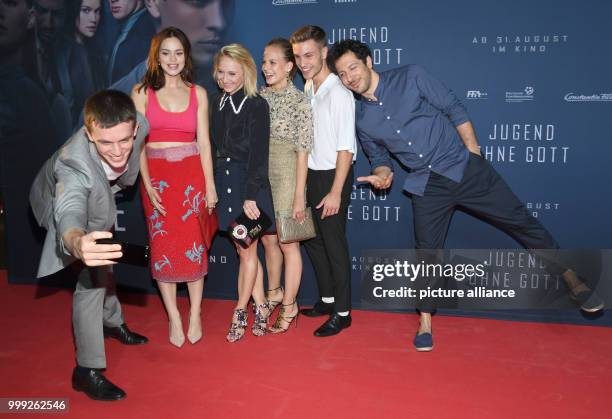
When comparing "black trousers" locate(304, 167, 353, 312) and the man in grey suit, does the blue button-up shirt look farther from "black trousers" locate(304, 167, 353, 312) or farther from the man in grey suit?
the man in grey suit

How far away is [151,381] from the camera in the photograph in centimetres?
311

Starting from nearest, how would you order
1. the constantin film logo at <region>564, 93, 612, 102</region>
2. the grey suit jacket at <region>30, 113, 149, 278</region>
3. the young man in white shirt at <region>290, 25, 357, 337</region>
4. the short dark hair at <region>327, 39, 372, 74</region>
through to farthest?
the grey suit jacket at <region>30, 113, 149, 278</region> → the short dark hair at <region>327, 39, 372, 74</region> → the young man in white shirt at <region>290, 25, 357, 337</region> → the constantin film logo at <region>564, 93, 612, 102</region>

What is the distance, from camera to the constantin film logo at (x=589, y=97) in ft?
11.5

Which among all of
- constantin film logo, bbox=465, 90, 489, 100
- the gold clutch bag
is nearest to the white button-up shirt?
the gold clutch bag

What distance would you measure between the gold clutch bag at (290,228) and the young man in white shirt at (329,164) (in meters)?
0.12

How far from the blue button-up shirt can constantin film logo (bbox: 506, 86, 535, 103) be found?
0.40 metres

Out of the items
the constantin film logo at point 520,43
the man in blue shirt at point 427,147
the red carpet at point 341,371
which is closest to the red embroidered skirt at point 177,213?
the red carpet at point 341,371

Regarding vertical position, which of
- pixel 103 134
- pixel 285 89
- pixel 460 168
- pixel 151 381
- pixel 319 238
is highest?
pixel 285 89

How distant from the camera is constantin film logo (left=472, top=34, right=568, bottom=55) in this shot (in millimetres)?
3525

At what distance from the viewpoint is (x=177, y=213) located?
3.41 metres

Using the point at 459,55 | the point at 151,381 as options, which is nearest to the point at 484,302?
the point at 459,55

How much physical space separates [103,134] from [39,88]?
2.16m

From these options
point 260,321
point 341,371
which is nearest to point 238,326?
point 260,321

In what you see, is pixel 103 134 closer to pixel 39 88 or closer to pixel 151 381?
pixel 151 381
